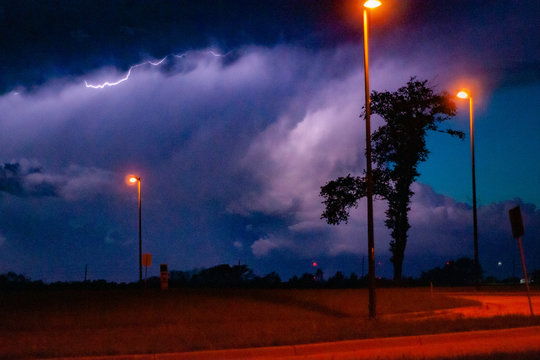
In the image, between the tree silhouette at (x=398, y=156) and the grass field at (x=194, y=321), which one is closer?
the grass field at (x=194, y=321)

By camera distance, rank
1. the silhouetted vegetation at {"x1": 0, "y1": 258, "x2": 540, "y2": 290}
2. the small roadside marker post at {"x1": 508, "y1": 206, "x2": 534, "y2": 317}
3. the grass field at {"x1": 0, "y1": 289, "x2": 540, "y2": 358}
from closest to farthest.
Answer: the grass field at {"x1": 0, "y1": 289, "x2": 540, "y2": 358}
the small roadside marker post at {"x1": 508, "y1": 206, "x2": 534, "y2": 317}
the silhouetted vegetation at {"x1": 0, "y1": 258, "x2": 540, "y2": 290}

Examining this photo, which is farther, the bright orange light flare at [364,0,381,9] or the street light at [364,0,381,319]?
the street light at [364,0,381,319]

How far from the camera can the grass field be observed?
43.0 feet

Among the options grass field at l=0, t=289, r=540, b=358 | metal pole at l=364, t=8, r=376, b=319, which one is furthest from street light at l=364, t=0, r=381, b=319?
grass field at l=0, t=289, r=540, b=358

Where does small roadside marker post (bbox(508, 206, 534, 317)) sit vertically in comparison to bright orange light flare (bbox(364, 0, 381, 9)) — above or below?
below

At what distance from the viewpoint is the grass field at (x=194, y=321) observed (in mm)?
13117

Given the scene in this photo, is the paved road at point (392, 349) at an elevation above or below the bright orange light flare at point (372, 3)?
below

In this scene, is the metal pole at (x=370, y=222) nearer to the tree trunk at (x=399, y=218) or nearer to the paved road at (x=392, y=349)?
the paved road at (x=392, y=349)

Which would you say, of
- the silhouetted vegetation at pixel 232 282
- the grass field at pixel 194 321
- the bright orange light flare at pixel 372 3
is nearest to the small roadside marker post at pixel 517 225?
the grass field at pixel 194 321

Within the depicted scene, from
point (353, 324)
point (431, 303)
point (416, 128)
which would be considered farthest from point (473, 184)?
point (353, 324)

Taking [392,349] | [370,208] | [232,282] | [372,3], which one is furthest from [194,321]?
[232,282]

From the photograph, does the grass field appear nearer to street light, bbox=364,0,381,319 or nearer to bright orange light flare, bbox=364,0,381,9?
street light, bbox=364,0,381,319

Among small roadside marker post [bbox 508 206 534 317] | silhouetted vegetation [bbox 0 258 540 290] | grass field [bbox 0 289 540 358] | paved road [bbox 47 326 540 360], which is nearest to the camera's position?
paved road [bbox 47 326 540 360]

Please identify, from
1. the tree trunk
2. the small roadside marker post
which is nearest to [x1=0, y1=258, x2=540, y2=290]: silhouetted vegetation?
the tree trunk
